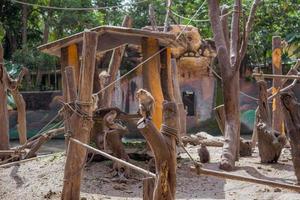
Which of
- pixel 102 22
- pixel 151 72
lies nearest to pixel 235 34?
pixel 151 72

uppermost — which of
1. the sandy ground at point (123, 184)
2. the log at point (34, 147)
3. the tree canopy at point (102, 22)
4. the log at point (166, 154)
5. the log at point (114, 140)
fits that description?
the tree canopy at point (102, 22)

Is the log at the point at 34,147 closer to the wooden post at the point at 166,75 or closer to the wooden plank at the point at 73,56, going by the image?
the wooden plank at the point at 73,56

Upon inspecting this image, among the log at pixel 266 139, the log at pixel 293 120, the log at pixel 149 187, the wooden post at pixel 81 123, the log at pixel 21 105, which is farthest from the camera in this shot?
the log at pixel 21 105

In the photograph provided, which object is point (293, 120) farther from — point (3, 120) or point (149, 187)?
point (3, 120)

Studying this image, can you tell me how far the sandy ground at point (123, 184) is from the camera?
19.7ft

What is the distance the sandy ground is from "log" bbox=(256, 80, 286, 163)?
16 centimetres

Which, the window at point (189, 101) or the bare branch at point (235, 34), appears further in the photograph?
the window at point (189, 101)

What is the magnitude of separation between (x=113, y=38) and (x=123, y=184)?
234cm

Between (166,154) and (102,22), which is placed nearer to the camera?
(166,154)

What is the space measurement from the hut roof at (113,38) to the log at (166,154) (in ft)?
11.4

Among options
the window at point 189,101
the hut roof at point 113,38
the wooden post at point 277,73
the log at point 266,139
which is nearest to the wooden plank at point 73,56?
the hut roof at point 113,38

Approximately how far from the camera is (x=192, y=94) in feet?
56.3

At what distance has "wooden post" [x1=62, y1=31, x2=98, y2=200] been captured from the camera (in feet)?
16.7

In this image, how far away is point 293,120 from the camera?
555cm
